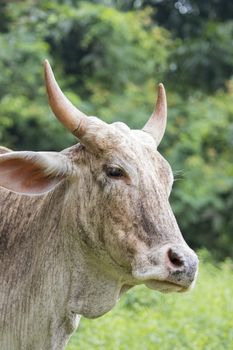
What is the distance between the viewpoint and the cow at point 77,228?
13.4 feet

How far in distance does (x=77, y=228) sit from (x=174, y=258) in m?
0.56

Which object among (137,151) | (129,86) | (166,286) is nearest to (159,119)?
(137,151)

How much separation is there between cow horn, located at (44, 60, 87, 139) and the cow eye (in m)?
0.22

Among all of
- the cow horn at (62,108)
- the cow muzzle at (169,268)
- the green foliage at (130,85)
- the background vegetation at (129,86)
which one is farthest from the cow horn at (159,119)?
the green foliage at (130,85)

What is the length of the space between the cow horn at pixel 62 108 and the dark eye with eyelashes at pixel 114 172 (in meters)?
0.21

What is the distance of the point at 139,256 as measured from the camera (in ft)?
13.1

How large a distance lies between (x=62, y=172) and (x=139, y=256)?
0.56 m

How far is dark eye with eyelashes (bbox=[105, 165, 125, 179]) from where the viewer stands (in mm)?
4172

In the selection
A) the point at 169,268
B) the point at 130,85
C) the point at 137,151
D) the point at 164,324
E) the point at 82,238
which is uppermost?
the point at 137,151

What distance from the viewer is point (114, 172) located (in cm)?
419

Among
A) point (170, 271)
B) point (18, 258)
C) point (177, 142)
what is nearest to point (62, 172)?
point (18, 258)

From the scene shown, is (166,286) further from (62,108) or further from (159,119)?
(159,119)

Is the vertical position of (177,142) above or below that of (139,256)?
below

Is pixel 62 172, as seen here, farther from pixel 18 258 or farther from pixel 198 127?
pixel 198 127
